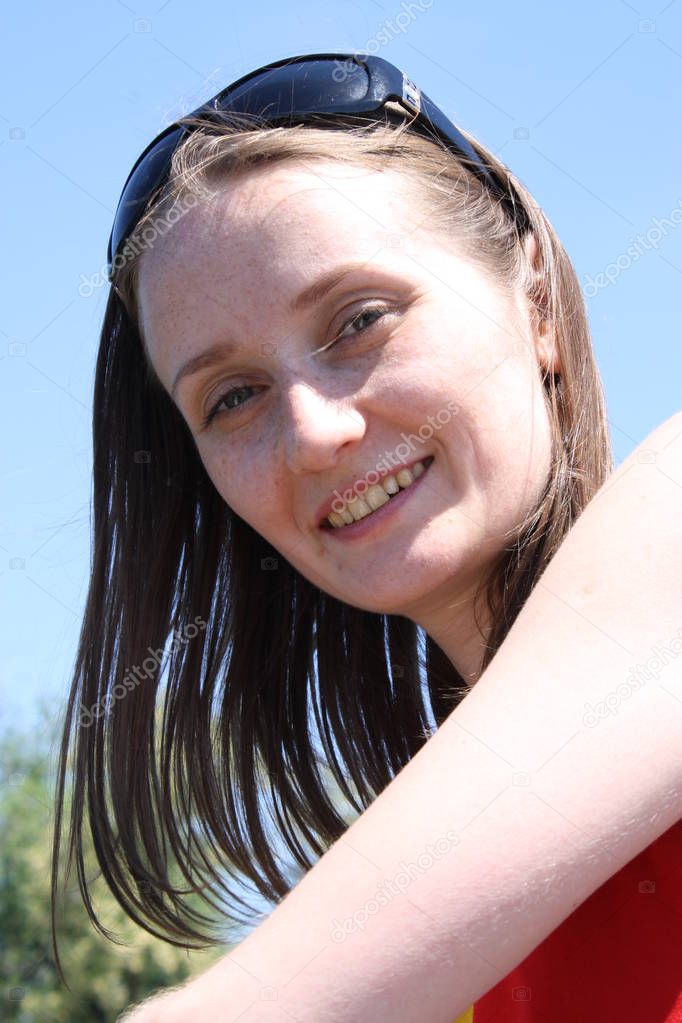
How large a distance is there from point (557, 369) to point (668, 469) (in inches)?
34.8

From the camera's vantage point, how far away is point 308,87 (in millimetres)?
2309

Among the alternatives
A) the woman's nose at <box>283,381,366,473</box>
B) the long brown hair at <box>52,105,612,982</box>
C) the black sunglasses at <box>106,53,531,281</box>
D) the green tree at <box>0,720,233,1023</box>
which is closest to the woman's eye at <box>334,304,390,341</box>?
the woman's nose at <box>283,381,366,473</box>

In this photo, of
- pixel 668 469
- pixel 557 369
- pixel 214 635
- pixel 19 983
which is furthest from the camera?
pixel 19 983

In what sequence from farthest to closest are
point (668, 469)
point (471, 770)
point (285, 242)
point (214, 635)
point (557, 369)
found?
point (214, 635), point (557, 369), point (285, 242), point (668, 469), point (471, 770)

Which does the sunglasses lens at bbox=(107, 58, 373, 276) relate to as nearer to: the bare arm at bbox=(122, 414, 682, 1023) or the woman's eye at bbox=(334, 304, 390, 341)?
the woman's eye at bbox=(334, 304, 390, 341)

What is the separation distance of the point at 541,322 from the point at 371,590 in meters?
0.62

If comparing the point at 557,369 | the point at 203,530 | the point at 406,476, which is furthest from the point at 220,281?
the point at 203,530

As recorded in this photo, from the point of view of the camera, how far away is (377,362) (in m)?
2.00

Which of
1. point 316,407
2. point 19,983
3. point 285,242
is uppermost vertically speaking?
point 285,242

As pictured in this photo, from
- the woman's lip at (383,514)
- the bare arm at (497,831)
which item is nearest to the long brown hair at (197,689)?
the woman's lip at (383,514)

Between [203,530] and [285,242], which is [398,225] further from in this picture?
[203,530]

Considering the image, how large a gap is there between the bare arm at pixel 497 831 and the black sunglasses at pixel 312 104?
129cm

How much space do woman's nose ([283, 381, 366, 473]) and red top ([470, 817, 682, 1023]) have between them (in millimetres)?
865

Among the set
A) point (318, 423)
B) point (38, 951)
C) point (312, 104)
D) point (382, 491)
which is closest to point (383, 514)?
point (382, 491)
